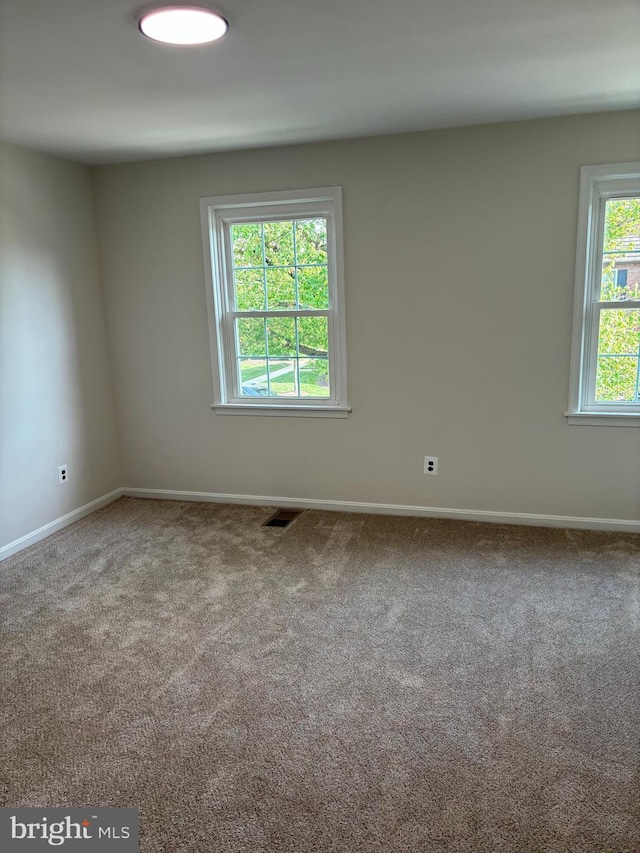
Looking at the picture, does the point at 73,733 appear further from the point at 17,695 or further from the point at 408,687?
the point at 408,687

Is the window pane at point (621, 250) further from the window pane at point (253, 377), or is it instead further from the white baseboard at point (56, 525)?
the white baseboard at point (56, 525)

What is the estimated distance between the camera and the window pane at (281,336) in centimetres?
423

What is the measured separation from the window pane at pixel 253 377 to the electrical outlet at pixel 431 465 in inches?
49.4

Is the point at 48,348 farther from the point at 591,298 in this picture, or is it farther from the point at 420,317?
the point at 591,298

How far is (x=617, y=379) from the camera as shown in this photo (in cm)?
371

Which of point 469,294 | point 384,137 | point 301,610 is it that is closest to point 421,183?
point 384,137

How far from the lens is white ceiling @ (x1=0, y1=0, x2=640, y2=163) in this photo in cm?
206

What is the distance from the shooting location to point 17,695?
2.39 metres

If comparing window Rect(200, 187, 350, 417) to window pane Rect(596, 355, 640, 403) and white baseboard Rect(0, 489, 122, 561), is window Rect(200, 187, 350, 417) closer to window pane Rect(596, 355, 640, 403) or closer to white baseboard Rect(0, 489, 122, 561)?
white baseboard Rect(0, 489, 122, 561)

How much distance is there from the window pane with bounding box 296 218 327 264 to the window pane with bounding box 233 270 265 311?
0.34 meters

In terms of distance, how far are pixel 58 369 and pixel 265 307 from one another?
4.83 feet

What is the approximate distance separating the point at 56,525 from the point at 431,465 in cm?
257

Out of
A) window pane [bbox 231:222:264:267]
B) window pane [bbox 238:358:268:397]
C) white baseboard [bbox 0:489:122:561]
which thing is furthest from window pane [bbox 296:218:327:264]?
white baseboard [bbox 0:489:122:561]

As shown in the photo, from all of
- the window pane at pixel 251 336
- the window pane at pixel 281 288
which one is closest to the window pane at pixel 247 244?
the window pane at pixel 281 288
